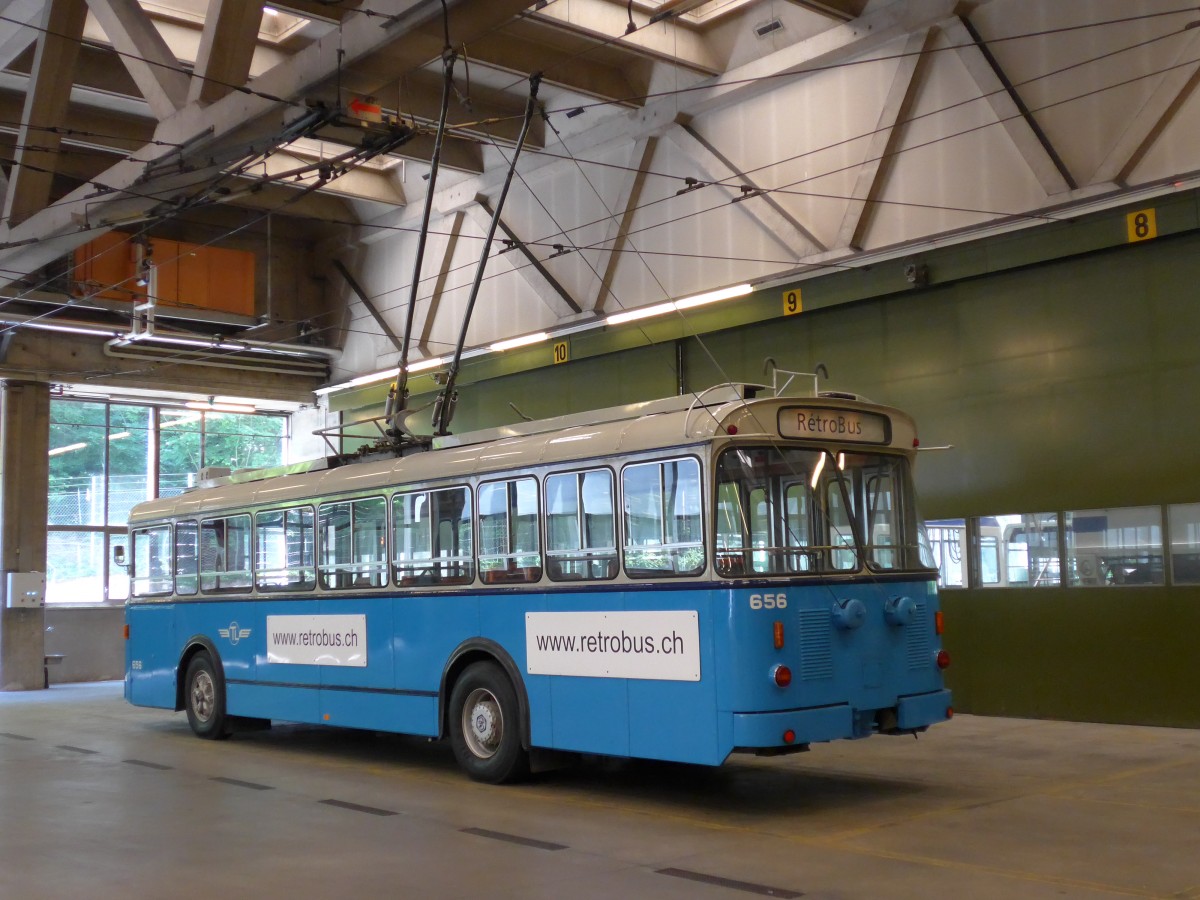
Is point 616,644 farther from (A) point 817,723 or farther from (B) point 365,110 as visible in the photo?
(B) point 365,110

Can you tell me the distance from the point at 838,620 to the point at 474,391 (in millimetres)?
15066

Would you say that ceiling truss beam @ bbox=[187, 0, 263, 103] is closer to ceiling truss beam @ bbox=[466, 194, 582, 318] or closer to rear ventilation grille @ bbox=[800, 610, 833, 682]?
ceiling truss beam @ bbox=[466, 194, 582, 318]

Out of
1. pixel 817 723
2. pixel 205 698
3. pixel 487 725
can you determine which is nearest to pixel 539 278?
pixel 205 698

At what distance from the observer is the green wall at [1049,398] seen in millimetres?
13414

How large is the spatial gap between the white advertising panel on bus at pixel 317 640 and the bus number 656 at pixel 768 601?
194 inches

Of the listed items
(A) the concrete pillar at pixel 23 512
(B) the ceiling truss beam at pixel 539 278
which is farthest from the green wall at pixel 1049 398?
(A) the concrete pillar at pixel 23 512

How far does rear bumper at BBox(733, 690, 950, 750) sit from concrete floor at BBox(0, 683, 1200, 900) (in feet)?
A: 1.90

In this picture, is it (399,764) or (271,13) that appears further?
(271,13)

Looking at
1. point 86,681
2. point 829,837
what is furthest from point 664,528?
point 86,681

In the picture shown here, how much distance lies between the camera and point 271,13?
17953 mm

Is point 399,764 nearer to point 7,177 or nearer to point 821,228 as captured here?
point 821,228

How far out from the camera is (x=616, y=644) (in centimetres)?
961

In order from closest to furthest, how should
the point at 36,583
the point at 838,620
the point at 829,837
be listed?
1. the point at 829,837
2. the point at 838,620
3. the point at 36,583

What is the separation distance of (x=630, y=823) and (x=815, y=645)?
1831 mm
